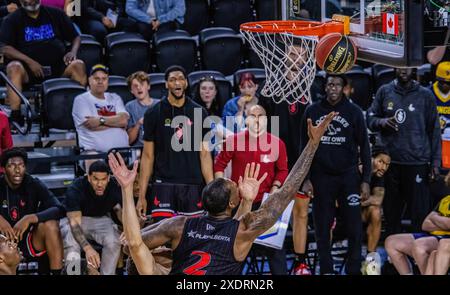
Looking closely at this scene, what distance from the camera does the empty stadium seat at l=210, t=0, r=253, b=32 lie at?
39.7 feet

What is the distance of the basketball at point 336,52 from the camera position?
7.68 metres

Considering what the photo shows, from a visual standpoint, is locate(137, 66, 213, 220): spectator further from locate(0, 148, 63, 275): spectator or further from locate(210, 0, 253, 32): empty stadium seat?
locate(210, 0, 253, 32): empty stadium seat

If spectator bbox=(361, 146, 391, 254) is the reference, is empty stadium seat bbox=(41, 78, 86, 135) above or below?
above

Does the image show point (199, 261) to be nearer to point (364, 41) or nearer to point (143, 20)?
point (364, 41)

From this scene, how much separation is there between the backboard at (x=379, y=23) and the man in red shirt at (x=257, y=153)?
1.00m

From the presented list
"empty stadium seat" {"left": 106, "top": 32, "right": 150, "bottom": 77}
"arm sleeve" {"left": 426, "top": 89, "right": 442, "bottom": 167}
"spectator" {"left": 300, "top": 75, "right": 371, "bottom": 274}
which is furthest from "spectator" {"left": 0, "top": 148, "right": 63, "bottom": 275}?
"arm sleeve" {"left": 426, "top": 89, "right": 442, "bottom": 167}

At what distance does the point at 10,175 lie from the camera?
29.1 ft

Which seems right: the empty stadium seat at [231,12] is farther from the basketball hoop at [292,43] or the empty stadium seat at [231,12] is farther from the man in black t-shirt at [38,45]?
the basketball hoop at [292,43]

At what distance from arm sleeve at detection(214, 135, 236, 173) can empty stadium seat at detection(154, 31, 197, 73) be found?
2.27 meters

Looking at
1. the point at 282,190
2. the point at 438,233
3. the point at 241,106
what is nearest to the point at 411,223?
the point at 438,233

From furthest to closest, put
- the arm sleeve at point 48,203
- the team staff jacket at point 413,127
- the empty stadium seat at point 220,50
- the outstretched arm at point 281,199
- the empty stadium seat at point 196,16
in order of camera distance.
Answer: the empty stadium seat at point 196,16 < the empty stadium seat at point 220,50 < the team staff jacket at point 413,127 < the arm sleeve at point 48,203 < the outstretched arm at point 281,199

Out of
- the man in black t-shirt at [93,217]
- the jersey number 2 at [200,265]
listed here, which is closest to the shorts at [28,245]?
the man in black t-shirt at [93,217]

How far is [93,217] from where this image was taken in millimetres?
9062

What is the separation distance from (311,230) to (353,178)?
692 mm
